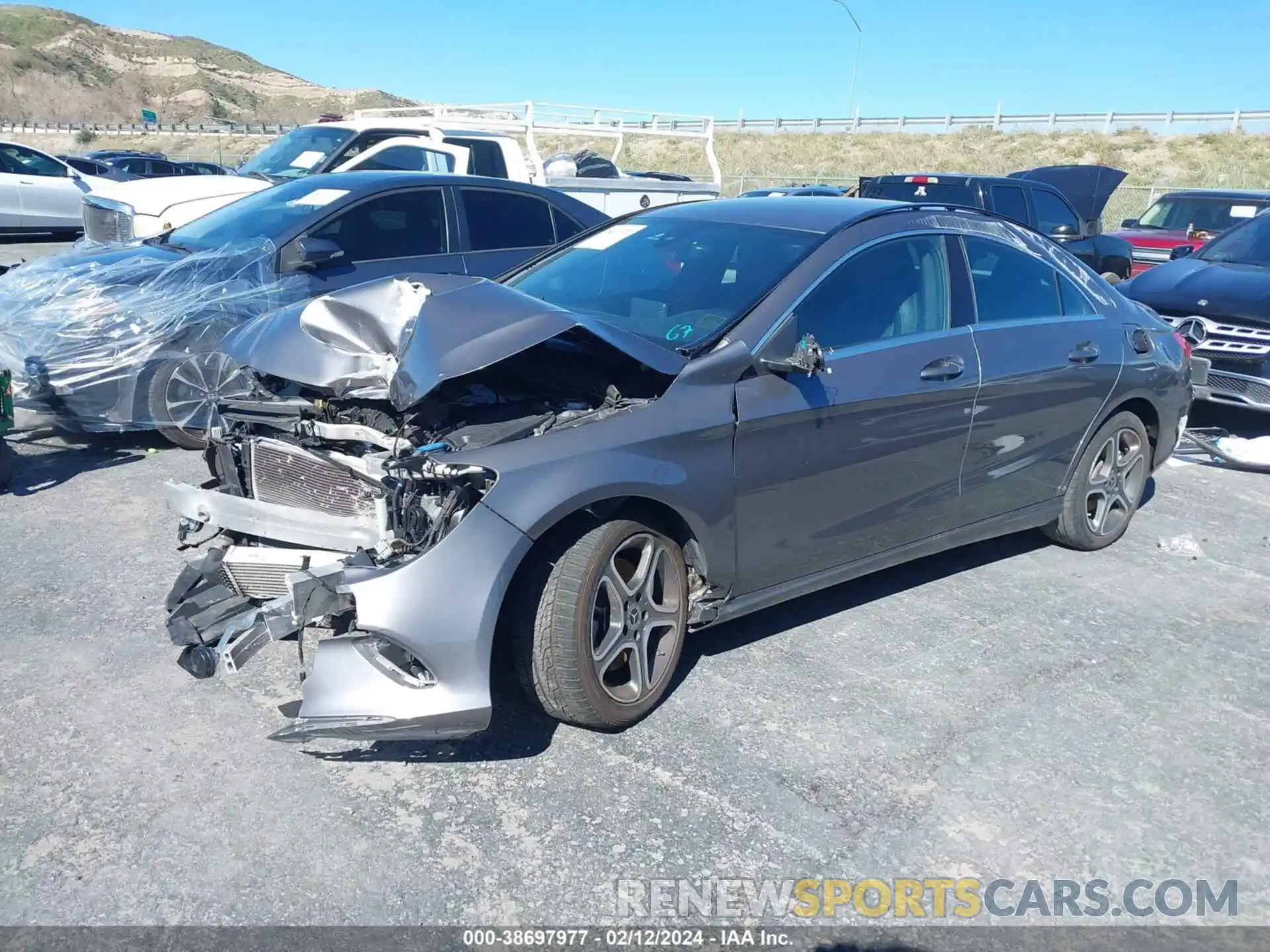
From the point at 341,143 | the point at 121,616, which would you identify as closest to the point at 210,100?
the point at 341,143

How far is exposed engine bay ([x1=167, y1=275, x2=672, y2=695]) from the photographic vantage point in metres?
3.06

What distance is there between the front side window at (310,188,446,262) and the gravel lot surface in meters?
2.96

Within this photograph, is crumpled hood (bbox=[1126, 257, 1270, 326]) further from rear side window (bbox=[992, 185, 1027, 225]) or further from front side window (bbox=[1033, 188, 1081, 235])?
front side window (bbox=[1033, 188, 1081, 235])

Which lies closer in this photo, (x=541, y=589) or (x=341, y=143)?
(x=541, y=589)

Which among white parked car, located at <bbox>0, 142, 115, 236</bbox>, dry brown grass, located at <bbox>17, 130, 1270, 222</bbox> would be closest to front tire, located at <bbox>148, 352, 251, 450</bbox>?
white parked car, located at <bbox>0, 142, 115, 236</bbox>

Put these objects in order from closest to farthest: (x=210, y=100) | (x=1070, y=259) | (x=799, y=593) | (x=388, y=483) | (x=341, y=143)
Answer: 1. (x=388, y=483)
2. (x=799, y=593)
3. (x=1070, y=259)
4. (x=341, y=143)
5. (x=210, y=100)

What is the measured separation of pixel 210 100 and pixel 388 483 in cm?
A: 10550

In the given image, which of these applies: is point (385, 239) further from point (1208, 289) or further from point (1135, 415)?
point (1208, 289)

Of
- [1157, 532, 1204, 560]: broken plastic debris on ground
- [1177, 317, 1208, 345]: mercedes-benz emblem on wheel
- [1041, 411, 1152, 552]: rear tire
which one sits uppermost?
[1177, 317, 1208, 345]: mercedes-benz emblem on wheel

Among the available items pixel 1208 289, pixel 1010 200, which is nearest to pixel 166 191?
pixel 1208 289

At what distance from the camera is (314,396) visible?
12.1ft

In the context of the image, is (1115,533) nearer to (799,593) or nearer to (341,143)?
(799,593)

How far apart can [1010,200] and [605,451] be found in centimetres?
1036

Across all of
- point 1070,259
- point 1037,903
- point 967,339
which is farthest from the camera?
point 1070,259
